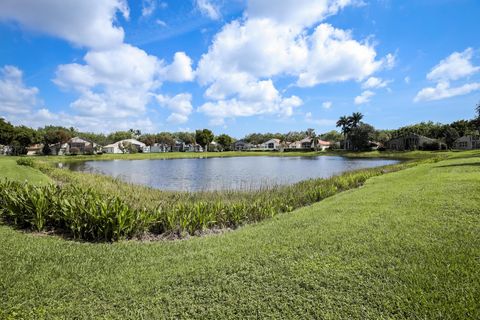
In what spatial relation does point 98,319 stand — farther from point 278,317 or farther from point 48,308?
point 278,317

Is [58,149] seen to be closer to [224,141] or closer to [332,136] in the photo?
[224,141]

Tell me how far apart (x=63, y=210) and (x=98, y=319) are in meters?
4.43

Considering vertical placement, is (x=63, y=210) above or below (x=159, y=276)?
above

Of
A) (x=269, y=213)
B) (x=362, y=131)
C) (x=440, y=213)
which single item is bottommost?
(x=269, y=213)

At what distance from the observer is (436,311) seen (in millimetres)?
3373

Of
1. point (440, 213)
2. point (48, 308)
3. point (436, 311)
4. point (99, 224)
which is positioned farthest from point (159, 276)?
point (440, 213)

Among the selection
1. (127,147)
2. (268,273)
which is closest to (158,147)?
(127,147)

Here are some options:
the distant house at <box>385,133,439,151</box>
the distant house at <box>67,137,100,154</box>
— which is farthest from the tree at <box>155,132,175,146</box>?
the distant house at <box>385,133,439,151</box>

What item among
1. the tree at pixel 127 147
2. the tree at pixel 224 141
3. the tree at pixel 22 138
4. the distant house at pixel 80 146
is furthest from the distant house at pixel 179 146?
the tree at pixel 22 138

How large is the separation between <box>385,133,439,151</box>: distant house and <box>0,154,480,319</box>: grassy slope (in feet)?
235

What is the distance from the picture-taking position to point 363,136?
74312mm

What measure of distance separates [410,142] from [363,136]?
1097 centimetres

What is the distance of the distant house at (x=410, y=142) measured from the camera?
222ft

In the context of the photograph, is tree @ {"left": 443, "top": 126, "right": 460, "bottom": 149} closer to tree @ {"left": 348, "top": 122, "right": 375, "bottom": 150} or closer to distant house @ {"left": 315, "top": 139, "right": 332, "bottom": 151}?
tree @ {"left": 348, "top": 122, "right": 375, "bottom": 150}
